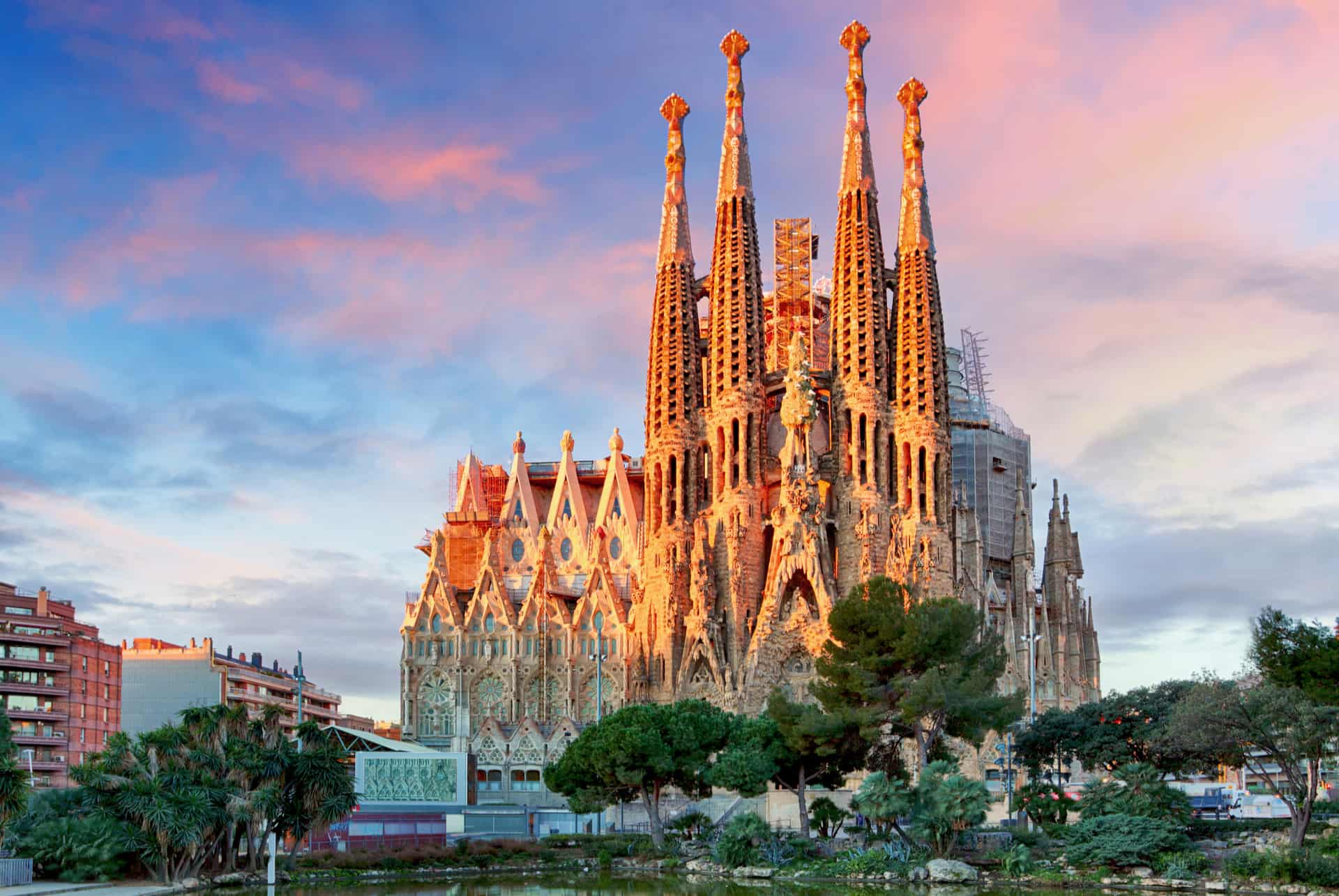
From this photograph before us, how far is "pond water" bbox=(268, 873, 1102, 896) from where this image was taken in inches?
1501

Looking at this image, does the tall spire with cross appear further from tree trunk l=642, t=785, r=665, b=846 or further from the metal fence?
the metal fence

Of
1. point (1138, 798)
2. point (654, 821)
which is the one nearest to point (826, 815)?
point (654, 821)

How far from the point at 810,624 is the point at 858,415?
11285 millimetres

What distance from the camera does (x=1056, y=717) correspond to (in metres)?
53.9

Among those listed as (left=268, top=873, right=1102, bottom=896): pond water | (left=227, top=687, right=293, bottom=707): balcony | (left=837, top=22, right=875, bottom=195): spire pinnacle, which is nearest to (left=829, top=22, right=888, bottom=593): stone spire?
(left=837, top=22, right=875, bottom=195): spire pinnacle

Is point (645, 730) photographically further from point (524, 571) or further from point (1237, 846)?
point (524, 571)

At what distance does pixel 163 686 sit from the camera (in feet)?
329

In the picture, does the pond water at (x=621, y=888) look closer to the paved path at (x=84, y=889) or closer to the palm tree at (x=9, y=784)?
the paved path at (x=84, y=889)

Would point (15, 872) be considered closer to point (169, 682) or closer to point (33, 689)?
point (33, 689)

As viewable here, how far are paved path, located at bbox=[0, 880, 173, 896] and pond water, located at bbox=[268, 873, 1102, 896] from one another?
3.23 metres

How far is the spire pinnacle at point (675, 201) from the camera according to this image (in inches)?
3250

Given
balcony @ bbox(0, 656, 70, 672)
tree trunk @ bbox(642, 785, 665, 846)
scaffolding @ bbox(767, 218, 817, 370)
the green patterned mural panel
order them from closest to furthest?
1. tree trunk @ bbox(642, 785, 665, 846)
2. the green patterned mural panel
3. balcony @ bbox(0, 656, 70, 672)
4. scaffolding @ bbox(767, 218, 817, 370)

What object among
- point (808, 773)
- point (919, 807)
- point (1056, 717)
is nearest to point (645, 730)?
point (808, 773)

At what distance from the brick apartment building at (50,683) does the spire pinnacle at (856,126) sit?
45566 mm
